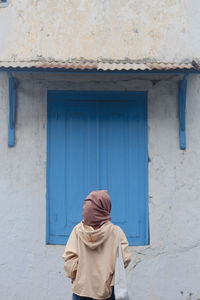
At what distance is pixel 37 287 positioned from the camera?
4.06 meters

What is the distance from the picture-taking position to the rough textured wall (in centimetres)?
427

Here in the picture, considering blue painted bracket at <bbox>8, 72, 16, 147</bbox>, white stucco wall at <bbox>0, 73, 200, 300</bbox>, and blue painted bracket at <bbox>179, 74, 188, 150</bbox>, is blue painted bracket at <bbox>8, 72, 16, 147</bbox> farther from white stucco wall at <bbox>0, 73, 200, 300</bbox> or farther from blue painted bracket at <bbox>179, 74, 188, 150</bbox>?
blue painted bracket at <bbox>179, 74, 188, 150</bbox>

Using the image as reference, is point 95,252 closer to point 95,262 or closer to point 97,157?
point 95,262

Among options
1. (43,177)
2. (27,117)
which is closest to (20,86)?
(27,117)

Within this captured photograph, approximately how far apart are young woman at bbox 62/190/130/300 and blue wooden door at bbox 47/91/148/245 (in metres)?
1.58

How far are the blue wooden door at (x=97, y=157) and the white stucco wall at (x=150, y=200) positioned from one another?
0.10m

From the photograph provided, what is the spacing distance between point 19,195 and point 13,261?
79 cm

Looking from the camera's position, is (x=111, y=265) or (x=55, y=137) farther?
(x=55, y=137)

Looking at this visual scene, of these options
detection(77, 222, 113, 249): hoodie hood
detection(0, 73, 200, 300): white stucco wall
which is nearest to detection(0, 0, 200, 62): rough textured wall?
detection(0, 73, 200, 300): white stucco wall

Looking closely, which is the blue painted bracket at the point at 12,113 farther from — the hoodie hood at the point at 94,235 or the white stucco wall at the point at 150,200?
the hoodie hood at the point at 94,235

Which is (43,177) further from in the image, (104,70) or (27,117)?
(104,70)

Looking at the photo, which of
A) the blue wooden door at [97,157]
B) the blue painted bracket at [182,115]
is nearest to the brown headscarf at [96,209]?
the blue wooden door at [97,157]

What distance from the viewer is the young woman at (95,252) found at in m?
2.49

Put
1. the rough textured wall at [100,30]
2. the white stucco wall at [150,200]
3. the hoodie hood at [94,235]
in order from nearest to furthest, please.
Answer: the hoodie hood at [94,235] → the white stucco wall at [150,200] → the rough textured wall at [100,30]
